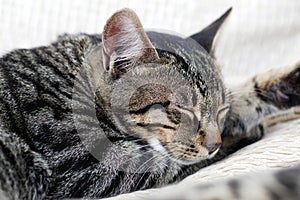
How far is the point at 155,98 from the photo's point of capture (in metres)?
1.14

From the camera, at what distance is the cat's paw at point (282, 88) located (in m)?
1.38

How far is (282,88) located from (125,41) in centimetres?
45

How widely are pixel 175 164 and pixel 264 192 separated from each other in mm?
623

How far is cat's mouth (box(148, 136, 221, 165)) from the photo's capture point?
3.82ft

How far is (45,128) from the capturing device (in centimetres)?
113

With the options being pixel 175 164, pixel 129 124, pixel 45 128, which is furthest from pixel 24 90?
pixel 175 164

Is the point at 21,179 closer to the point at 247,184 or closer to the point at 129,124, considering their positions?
the point at 129,124

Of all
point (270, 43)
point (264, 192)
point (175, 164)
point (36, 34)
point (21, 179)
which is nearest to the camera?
point (264, 192)

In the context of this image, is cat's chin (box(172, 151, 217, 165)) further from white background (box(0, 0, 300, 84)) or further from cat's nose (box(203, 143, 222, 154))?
white background (box(0, 0, 300, 84))

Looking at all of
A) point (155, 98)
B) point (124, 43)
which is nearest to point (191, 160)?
point (155, 98)

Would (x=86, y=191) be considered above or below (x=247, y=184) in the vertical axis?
below

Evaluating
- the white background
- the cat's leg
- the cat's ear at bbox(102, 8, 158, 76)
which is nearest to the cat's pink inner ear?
the cat's ear at bbox(102, 8, 158, 76)

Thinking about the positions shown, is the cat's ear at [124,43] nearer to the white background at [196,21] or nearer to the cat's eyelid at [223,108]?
the cat's eyelid at [223,108]

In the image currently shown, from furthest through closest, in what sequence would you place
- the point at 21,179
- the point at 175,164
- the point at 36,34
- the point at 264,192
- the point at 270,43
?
the point at 270,43
the point at 36,34
the point at 175,164
the point at 21,179
the point at 264,192
